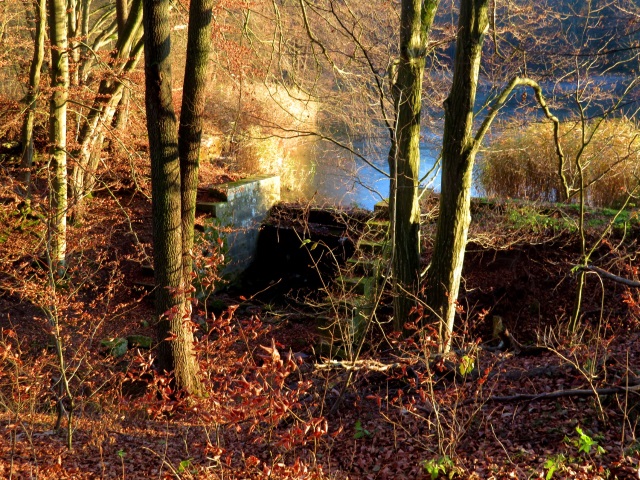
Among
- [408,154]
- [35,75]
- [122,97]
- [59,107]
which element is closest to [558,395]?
[408,154]

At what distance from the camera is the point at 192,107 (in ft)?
21.5

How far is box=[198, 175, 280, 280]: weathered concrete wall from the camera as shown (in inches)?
470

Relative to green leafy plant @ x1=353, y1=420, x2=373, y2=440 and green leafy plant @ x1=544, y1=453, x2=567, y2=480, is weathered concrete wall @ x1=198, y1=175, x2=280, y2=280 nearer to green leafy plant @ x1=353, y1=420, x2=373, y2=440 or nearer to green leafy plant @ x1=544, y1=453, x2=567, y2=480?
green leafy plant @ x1=353, y1=420, x2=373, y2=440

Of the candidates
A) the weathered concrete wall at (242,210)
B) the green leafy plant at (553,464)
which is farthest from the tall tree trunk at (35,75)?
the green leafy plant at (553,464)

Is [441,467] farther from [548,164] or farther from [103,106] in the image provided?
[548,164]

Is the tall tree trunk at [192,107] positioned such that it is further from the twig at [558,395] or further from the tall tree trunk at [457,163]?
the twig at [558,395]

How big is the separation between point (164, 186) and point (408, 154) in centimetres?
260

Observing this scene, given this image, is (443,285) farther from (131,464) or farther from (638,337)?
(131,464)

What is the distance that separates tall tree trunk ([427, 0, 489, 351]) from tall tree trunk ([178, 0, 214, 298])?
253cm

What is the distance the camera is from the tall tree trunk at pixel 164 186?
19.9ft

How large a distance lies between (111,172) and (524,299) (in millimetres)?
6893

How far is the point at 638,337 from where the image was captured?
20.7 feet

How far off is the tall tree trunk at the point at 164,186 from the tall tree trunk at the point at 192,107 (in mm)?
214

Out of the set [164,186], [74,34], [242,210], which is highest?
[74,34]
